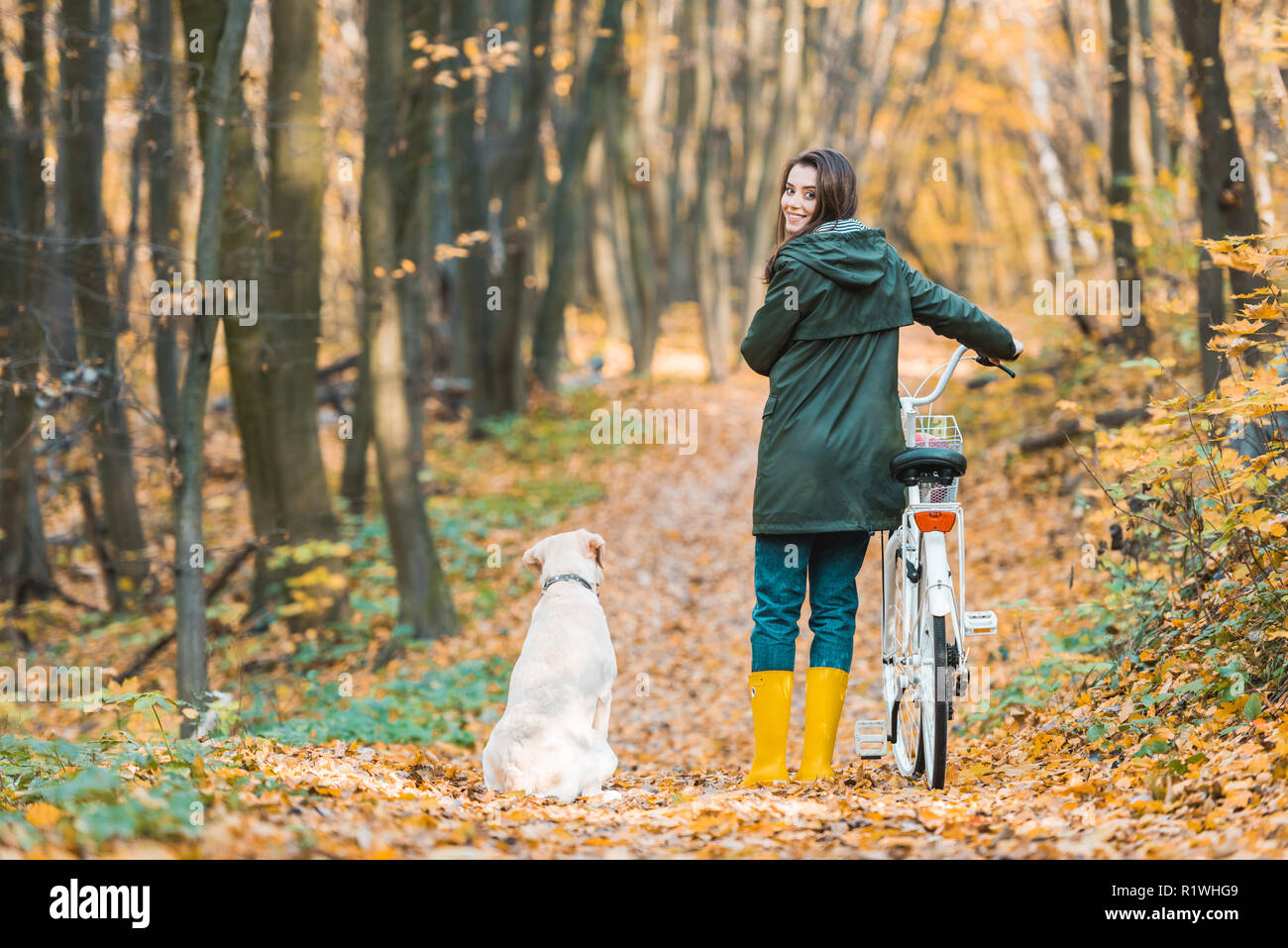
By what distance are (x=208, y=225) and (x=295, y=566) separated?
14.4 feet

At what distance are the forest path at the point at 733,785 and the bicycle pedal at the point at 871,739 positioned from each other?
151 mm

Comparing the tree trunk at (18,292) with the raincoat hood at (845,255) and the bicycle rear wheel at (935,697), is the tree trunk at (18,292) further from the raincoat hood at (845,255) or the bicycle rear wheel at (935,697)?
the bicycle rear wheel at (935,697)

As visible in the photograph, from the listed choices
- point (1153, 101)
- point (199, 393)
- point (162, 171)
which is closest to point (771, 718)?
point (199, 393)

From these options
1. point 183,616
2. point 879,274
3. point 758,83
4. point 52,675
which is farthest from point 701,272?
point 879,274

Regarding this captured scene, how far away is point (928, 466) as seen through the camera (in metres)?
4.20

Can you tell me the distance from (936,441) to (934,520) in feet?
1.53

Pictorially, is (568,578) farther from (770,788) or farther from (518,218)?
(518,218)

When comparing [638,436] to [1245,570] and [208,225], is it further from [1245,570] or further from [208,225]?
[1245,570]

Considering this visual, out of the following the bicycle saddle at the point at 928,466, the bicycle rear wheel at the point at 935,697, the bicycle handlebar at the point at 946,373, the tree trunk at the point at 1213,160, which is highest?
the tree trunk at the point at 1213,160

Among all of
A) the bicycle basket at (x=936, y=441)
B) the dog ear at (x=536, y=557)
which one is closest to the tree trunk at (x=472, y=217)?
the dog ear at (x=536, y=557)

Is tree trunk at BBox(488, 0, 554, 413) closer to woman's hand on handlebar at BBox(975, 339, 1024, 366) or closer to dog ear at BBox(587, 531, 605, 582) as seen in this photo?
dog ear at BBox(587, 531, 605, 582)

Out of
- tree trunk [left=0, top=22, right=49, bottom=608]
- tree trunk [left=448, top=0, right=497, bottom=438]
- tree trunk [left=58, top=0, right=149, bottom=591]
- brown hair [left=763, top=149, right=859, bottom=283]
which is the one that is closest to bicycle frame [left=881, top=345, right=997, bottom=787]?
brown hair [left=763, top=149, right=859, bottom=283]

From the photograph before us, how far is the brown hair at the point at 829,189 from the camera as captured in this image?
181 inches

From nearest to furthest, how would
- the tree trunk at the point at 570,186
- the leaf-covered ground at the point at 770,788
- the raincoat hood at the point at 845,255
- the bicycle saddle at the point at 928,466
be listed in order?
the leaf-covered ground at the point at 770,788 → the bicycle saddle at the point at 928,466 → the raincoat hood at the point at 845,255 → the tree trunk at the point at 570,186
